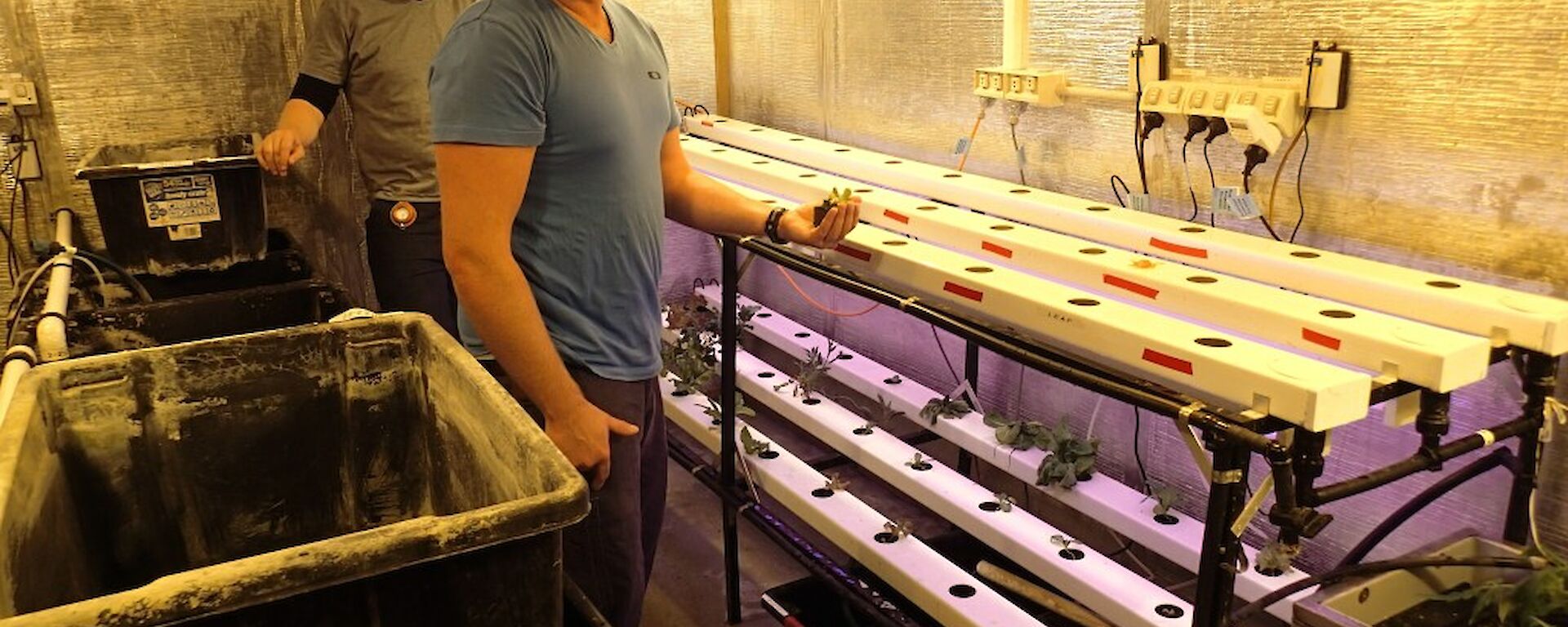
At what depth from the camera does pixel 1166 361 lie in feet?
4.50

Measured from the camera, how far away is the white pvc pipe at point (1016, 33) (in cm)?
229

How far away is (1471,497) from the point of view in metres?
1.73

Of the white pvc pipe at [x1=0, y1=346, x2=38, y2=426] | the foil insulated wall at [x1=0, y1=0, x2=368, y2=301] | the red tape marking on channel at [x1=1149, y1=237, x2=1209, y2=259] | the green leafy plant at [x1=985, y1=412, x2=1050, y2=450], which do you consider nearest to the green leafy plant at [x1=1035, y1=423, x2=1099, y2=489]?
the green leafy plant at [x1=985, y1=412, x2=1050, y2=450]

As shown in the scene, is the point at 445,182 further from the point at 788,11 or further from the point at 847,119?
the point at 788,11

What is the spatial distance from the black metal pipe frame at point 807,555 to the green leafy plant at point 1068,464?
1.29ft

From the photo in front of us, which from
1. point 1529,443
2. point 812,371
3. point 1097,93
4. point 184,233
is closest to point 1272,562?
point 1529,443

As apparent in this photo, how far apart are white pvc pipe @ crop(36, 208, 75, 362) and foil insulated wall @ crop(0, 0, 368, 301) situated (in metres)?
0.62

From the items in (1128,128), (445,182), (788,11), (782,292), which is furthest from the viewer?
(782,292)

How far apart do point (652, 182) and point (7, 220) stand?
216 cm

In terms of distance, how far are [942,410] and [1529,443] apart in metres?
1.15

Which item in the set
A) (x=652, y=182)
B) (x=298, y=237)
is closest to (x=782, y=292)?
(x=298, y=237)

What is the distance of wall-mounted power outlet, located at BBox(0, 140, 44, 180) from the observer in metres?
2.80

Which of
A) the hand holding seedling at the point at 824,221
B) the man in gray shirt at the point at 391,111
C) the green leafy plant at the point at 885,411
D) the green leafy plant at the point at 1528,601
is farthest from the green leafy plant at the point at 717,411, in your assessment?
the green leafy plant at the point at 1528,601

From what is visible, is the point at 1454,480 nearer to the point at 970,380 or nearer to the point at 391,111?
the point at 970,380
